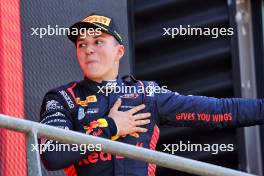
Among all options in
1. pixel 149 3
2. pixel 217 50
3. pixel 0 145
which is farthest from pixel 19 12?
pixel 217 50

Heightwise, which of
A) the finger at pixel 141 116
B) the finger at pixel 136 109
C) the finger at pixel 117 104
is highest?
the finger at pixel 117 104

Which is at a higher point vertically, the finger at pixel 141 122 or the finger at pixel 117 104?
the finger at pixel 117 104

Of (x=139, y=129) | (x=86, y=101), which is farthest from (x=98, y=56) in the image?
(x=139, y=129)

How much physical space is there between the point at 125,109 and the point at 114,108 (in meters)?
0.05

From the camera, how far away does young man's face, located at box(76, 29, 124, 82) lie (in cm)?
225

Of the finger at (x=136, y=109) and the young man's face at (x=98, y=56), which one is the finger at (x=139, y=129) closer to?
the finger at (x=136, y=109)

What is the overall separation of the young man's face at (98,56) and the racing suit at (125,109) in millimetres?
28

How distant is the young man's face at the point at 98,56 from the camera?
2.25 m

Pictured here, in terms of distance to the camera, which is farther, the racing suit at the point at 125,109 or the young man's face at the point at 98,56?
the young man's face at the point at 98,56

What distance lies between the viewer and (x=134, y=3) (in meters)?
3.34

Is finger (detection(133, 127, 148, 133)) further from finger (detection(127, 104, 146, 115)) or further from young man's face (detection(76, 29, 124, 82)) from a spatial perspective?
young man's face (detection(76, 29, 124, 82))

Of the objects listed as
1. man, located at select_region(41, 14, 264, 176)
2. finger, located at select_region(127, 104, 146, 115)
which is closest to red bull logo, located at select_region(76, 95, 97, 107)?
man, located at select_region(41, 14, 264, 176)

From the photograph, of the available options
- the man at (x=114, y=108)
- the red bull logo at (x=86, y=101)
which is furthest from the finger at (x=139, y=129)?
the red bull logo at (x=86, y=101)

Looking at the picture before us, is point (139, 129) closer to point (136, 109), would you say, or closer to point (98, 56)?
point (136, 109)
